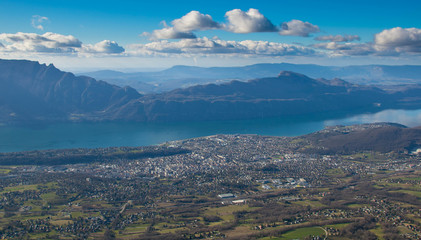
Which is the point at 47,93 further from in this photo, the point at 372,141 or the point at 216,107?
the point at 372,141

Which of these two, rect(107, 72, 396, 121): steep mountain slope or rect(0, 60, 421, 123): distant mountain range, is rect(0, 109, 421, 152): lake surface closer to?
rect(107, 72, 396, 121): steep mountain slope

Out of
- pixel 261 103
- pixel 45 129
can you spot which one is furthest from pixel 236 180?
pixel 261 103

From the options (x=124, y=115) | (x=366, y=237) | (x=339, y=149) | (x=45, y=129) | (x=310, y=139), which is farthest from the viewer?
(x=124, y=115)

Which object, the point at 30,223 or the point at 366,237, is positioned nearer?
the point at 366,237

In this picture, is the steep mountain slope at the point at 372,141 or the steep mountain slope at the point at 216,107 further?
the steep mountain slope at the point at 216,107

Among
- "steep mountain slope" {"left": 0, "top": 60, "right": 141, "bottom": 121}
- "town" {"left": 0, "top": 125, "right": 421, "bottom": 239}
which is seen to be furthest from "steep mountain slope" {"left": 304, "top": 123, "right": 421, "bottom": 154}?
"steep mountain slope" {"left": 0, "top": 60, "right": 141, "bottom": 121}

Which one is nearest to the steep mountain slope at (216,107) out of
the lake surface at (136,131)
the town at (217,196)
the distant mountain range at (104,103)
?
the distant mountain range at (104,103)

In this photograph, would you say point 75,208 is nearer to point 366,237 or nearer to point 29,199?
point 29,199

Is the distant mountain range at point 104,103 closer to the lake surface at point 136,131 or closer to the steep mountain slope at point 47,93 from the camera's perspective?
the steep mountain slope at point 47,93
